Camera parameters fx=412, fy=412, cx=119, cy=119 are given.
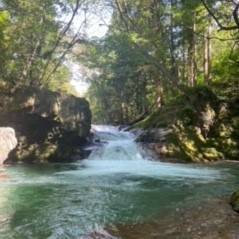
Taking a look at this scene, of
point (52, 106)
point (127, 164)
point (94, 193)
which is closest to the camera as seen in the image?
point (94, 193)

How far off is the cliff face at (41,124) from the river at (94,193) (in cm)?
236

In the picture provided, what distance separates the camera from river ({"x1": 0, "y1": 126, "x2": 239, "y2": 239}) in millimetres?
9323

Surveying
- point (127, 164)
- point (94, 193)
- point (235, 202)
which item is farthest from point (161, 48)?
point (235, 202)

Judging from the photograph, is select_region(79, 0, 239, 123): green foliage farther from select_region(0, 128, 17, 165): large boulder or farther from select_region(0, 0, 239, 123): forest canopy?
select_region(0, 128, 17, 165): large boulder

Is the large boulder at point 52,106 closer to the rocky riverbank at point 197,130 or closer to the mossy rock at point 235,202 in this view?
the rocky riverbank at point 197,130

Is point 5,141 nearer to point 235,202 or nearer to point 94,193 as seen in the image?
point 94,193

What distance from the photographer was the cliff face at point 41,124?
79.0 ft

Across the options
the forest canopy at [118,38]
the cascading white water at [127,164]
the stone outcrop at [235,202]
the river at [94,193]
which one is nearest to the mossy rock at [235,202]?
the stone outcrop at [235,202]

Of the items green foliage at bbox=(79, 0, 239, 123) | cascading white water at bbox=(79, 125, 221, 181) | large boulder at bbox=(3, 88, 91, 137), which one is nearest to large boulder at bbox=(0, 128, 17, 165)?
cascading white water at bbox=(79, 125, 221, 181)

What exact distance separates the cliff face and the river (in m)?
2.36

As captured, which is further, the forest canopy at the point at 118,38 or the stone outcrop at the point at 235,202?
the forest canopy at the point at 118,38

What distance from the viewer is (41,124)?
2481 cm

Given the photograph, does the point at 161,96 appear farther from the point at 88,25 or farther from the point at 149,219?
the point at 149,219

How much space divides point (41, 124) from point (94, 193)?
40.5 feet
